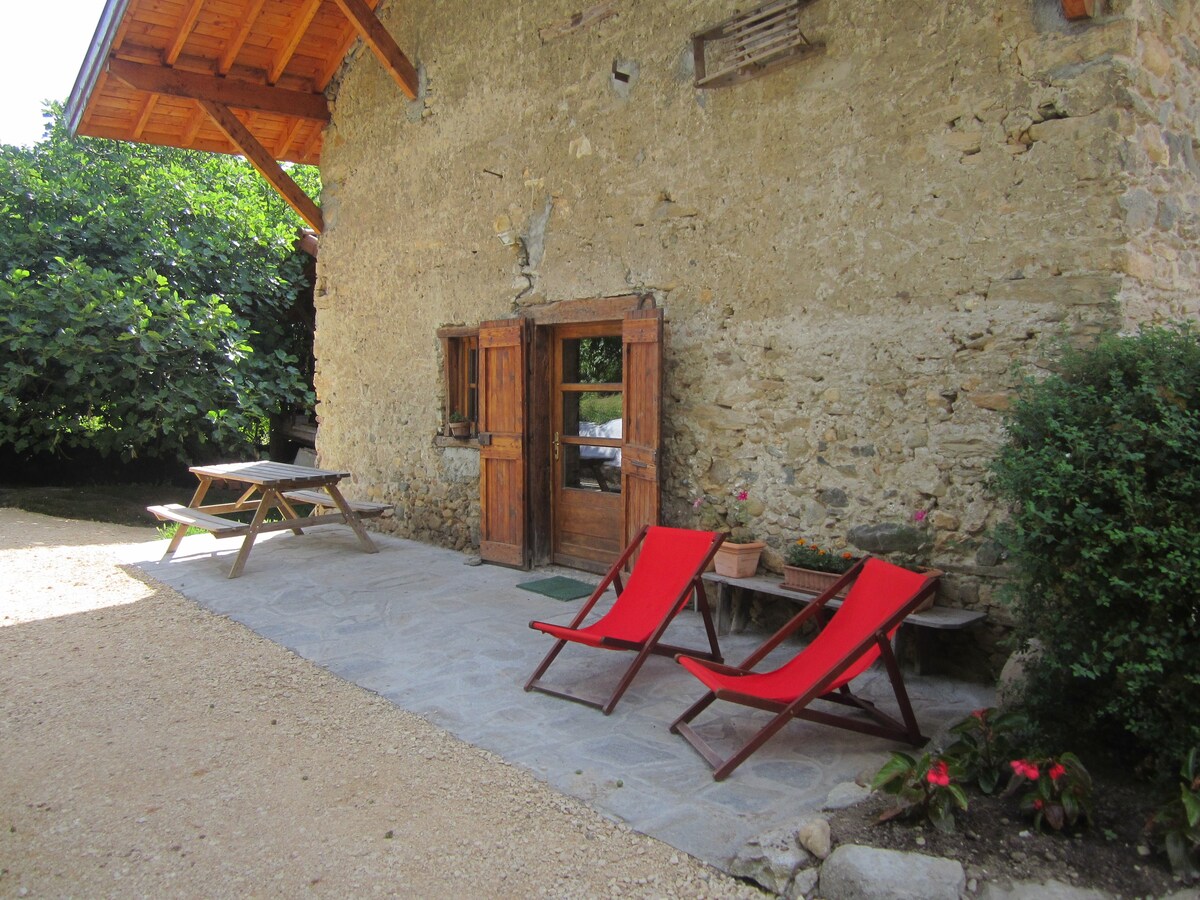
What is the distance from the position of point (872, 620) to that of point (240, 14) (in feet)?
24.1

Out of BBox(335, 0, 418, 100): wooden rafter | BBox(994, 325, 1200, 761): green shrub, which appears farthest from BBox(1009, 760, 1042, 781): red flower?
BBox(335, 0, 418, 100): wooden rafter

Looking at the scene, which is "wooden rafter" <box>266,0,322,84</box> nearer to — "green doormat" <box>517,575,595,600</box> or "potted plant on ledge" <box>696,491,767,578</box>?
"green doormat" <box>517,575,595,600</box>

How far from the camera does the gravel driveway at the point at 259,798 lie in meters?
2.57

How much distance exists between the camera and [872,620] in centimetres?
344

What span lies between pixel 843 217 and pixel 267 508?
4604 millimetres

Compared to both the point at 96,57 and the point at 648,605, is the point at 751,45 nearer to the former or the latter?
the point at 648,605

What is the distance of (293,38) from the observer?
7895 mm

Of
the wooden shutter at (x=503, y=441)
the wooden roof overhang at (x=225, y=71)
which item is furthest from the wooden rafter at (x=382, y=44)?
the wooden shutter at (x=503, y=441)

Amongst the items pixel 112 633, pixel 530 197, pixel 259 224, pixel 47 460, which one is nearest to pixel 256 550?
pixel 112 633

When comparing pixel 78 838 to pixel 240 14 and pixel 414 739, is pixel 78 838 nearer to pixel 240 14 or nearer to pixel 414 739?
pixel 414 739

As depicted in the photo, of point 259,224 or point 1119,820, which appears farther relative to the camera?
point 259,224

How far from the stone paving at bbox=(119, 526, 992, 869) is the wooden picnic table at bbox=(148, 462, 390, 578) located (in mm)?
290

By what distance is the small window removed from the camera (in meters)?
7.46

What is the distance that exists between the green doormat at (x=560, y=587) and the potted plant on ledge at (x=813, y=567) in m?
1.67
